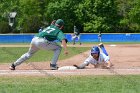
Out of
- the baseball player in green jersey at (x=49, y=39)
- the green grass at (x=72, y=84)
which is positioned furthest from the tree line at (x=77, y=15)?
the green grass at (x=72, y=84)

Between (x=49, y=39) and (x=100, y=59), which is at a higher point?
(x=49, y=39)

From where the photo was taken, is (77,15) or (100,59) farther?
(77,15)

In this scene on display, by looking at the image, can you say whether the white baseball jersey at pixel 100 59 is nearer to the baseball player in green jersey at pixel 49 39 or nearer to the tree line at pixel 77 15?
the baseball player in green jersey at pixel 49 39

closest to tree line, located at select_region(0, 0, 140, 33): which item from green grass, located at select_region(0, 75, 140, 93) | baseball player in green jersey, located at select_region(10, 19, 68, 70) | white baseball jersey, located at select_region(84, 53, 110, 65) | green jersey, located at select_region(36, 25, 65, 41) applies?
white baseball jersey, located at select_region(84, 53, 110, 65)

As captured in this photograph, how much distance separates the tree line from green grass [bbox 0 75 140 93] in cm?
4291

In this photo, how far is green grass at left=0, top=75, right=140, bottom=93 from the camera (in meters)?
8.87

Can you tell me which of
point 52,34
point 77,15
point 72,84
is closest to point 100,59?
point 52,34

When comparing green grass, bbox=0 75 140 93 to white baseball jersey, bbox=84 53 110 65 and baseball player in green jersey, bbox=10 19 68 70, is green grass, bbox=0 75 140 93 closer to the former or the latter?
white baseball jersey, bbox=84 53 110 65

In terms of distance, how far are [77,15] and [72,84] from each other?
46.6m

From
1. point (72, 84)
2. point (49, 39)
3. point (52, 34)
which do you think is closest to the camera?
point (72, 84)

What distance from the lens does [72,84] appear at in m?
9.72

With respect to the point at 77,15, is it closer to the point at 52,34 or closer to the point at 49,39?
the point at 49,39

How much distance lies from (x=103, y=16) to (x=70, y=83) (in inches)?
1855

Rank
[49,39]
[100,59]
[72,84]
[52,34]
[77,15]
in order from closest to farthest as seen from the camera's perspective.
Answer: [72,84]
[52,34]
[49,39]
[100,59]
[77,15]
